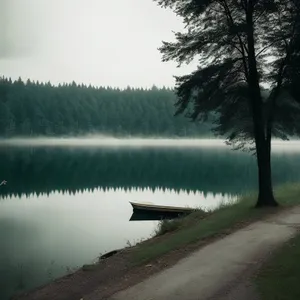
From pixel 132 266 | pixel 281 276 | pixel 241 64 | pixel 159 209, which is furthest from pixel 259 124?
pixel 159 209

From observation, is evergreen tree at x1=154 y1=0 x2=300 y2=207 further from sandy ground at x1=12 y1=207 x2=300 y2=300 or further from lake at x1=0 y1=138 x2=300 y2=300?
lake at x1=0 y1=138 x2=300 y2=300

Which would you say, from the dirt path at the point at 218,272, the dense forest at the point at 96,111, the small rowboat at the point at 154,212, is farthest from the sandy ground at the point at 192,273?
the dense forest at the point at 96,111

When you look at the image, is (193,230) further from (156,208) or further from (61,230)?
(156,208)

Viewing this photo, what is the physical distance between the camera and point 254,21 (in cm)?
1659

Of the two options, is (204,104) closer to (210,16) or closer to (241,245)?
(210,16)

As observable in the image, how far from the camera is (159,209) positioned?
86.6 feet

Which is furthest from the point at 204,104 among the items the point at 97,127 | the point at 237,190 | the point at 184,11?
the point at 97,127

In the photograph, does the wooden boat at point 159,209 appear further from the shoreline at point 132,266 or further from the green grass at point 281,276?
the green grass at point 281,276

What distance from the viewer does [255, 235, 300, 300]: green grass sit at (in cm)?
756

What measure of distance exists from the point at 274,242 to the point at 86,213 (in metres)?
18.8

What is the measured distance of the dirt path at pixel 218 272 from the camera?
798 cm

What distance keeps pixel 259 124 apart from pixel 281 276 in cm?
882

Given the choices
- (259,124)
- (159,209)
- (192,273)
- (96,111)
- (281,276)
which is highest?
(96,111)

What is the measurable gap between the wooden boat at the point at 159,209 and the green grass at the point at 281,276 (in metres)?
14.9
